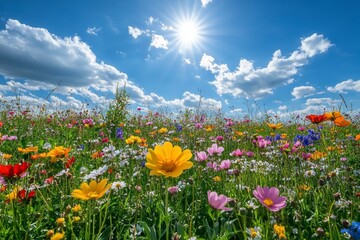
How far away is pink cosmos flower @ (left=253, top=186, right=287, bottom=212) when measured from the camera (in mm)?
1254

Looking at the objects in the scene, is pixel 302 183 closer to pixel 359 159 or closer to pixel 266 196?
pixel 266 196

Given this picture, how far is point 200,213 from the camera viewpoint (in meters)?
1.92

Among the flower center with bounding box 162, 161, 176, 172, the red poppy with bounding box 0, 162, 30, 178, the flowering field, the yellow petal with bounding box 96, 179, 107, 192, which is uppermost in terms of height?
the flower center with bounding box 162, 161, 176, 172

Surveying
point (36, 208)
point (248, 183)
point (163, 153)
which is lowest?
point (36, 208)

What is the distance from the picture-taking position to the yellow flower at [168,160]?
3.75 ft

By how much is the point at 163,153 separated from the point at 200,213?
0.88m

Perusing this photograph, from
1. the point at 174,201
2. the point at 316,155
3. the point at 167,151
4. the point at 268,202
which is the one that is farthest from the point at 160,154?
the point at 316,155

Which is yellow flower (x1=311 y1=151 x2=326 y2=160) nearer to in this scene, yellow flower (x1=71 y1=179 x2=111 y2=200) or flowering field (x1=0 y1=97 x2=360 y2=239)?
flowering field (x1=0 y1=97 x2=360 y2=239)

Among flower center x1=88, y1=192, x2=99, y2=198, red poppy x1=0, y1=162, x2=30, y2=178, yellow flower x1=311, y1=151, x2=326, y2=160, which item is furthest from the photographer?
yellow flower x1=311, y1=151, x2=326, y2=160

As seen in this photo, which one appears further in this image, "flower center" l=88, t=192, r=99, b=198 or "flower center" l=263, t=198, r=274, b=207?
"flower center" l=263, t=198, r=274, b=207

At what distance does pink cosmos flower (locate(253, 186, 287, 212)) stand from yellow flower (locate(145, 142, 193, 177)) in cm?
35

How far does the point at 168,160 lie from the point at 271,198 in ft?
1.70

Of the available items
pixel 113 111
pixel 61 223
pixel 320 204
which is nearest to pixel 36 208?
pixel 61 223

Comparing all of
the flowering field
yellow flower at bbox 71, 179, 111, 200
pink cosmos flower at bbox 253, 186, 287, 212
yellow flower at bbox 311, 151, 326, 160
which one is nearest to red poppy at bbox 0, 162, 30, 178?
the flowering field
